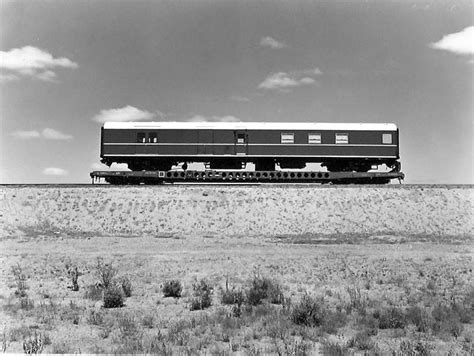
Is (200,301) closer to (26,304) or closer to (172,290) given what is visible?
(172,290)

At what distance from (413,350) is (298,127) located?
21653 mm

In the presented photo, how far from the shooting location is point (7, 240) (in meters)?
19.8

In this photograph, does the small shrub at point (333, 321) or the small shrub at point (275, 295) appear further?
the small shrub at point (275, 295)

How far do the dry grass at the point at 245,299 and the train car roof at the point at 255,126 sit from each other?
10.8 m

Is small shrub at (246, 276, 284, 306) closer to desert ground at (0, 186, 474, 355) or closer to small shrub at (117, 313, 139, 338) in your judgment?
desert ground at (0, 186, 474, 355)

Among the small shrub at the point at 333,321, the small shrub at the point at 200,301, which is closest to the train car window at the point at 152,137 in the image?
the small shrub at the point at 200,301

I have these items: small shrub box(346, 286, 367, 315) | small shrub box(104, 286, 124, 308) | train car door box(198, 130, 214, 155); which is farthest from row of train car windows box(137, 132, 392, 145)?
small shrub box(104, 286, 124, 308)

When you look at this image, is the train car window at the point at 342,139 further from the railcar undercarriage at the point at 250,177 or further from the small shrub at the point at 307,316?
the small shrub at the point at 307,316

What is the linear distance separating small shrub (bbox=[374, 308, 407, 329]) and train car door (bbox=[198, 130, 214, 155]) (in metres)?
19.7

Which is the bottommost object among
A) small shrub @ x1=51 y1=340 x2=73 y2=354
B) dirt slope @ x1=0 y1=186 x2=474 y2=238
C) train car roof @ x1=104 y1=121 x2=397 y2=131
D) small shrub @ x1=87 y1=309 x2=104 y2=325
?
small shrub @ x1=87 y1=309 x2=104 y2=325

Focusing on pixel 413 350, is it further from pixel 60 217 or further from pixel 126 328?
pixel 60 217

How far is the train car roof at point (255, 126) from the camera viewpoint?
2792 centimetres

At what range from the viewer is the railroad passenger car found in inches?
1095

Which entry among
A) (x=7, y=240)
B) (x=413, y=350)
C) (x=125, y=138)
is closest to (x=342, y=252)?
(x=413, y=350)
